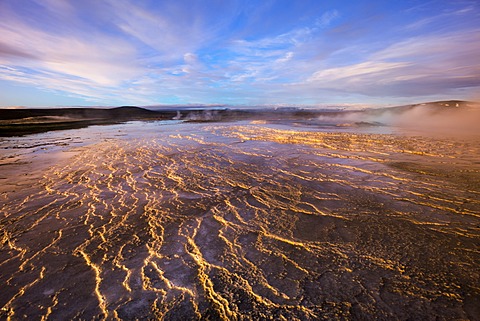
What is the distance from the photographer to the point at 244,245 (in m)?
3.15

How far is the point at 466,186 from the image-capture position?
16.2 ft

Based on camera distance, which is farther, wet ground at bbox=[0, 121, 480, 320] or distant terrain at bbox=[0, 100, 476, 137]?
distant terrain at bbox=[0, 100, 476, 137]

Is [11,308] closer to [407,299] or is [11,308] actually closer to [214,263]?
[214,263]

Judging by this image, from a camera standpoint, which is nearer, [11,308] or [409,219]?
[11,308]

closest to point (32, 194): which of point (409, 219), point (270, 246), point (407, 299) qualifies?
point (270, 246)

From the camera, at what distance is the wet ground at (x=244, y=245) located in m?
2.19

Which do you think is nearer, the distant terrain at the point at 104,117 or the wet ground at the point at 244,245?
the wet ground at the point at 244,245

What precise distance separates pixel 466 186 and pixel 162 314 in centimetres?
638

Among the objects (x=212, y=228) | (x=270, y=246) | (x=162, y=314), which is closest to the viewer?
(x=162, y=314)

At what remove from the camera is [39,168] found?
7.09 metres

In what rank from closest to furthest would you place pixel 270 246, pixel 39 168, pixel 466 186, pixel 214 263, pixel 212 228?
pixel 214 263 → pixel 270 246 → pixel 212 228 → pixel 466 186 → pixel 39 168

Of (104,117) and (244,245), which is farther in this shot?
(104,117)

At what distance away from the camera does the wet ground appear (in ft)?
7.20

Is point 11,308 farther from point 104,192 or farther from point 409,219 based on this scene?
point 409,219
